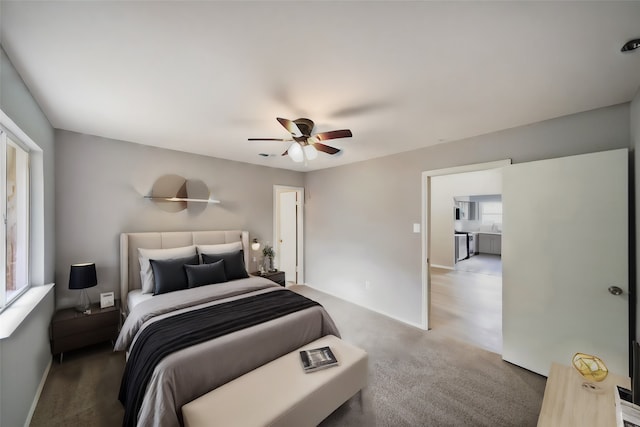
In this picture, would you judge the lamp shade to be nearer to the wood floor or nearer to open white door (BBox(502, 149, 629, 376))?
the wood floor

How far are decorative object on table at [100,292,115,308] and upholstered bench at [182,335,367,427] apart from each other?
6.75ft

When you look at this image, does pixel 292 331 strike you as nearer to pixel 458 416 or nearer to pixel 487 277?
pixel 458 416

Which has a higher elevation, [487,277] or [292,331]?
[292,331]

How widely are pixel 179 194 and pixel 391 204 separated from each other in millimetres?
3174

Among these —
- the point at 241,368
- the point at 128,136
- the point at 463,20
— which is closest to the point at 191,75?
the point at 463,20

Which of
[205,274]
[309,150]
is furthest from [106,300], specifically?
[309,150]

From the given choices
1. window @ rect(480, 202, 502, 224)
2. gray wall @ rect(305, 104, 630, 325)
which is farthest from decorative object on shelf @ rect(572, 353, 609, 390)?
window @ rect(480, 202, 502, 224)

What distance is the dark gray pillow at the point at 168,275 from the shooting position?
9.02 feet

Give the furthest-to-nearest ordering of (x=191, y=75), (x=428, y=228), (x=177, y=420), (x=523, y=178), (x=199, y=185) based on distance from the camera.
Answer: (x=199, y=185) < (x=428, y=228) < (x=523, y=178) < (x=191, y=75) < (x=177, y=420)

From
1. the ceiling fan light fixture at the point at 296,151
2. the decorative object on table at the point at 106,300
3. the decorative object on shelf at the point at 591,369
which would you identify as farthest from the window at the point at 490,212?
the decorative object on table at the point at 106,300

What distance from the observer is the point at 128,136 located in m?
3.01

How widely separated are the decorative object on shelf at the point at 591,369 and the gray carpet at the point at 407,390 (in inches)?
21.2

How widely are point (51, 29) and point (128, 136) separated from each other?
1.97 metres

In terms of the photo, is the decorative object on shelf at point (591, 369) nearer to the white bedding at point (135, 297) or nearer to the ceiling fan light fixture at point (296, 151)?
the ceiling fan light fixture at point (296, 151)
